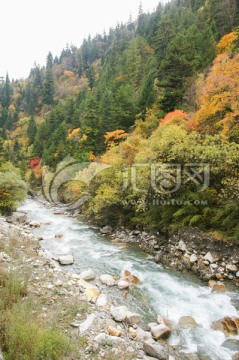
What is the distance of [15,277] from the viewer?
761cm

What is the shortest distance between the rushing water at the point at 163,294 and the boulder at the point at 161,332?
0.20 m

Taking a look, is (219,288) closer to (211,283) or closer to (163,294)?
(211,283)

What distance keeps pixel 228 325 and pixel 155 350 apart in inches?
112

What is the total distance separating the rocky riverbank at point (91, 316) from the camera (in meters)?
6.18

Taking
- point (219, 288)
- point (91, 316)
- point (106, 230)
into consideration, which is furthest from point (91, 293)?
point (106, 230)

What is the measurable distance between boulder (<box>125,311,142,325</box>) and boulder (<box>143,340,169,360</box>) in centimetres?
116

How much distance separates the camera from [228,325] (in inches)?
310

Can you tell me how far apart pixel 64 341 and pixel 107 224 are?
1532 cm

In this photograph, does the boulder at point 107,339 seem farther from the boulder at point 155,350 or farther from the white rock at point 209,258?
the white rock at point 209,258

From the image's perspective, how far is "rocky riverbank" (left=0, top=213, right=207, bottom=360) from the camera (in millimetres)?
6184

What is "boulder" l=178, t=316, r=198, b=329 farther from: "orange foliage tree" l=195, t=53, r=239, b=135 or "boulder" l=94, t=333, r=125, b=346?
"orange foliage tree" l=195, t=53, r=239, b=135

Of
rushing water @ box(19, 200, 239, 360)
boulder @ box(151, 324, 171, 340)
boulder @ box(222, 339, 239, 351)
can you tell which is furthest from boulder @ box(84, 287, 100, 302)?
boulder @ box(222, 339, 239, 351)

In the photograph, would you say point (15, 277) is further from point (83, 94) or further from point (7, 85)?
point (7, 85)

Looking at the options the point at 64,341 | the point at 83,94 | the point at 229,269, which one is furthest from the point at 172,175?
the point at 83,94
